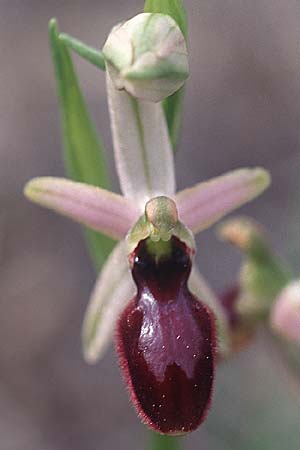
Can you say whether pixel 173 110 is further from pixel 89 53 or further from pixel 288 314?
pixel 288 314

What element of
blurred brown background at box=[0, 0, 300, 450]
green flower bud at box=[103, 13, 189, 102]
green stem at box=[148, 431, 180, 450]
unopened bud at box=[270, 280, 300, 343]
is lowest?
blurred brown background at box=[0, 0, 300, 450]

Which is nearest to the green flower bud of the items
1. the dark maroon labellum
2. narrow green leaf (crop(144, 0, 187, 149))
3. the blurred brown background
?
narrow green leaf (crop(144, 0, 187, 149))

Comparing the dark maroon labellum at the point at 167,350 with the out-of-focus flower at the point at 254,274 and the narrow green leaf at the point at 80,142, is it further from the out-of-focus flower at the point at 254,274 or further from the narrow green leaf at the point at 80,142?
the out-of-focus flower at the point at 254,274

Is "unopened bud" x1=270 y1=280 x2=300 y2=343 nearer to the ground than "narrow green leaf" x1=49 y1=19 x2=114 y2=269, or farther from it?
nearer to the ground

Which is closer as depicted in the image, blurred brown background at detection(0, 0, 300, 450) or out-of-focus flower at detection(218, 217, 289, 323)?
out-of-focus flower at detection(218, 217, 289, 323)

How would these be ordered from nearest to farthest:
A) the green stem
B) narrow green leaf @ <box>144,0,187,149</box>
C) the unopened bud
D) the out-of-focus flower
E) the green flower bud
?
the green flower bud
narrow green leaf @ <box>144,0,187,149</box>
the green stem
the unopened bud
the out-of-focus flower

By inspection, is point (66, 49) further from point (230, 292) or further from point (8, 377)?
point (8, 377)

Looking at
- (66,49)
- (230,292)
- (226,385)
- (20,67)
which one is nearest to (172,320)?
(66,49)

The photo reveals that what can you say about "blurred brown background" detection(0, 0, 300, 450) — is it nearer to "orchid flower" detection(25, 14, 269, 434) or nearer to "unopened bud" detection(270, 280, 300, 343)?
"unopened bud" detection(270, 280, 300, 343)
